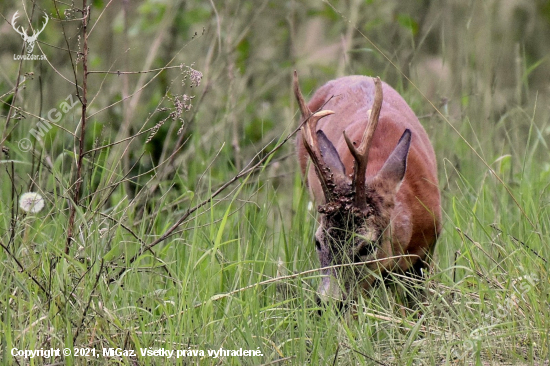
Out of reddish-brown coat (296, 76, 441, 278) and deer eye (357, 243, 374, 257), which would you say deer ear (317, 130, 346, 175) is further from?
deer eye (357, 243, 374, 257)

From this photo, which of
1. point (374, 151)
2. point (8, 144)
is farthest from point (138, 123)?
point (374, 151)

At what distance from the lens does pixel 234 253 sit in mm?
4336

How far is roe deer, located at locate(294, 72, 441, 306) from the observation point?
4043mm

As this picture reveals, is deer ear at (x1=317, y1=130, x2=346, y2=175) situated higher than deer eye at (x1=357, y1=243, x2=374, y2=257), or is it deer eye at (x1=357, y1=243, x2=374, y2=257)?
deer ear at (x1=317, y1=130, x2=346, y2=175)

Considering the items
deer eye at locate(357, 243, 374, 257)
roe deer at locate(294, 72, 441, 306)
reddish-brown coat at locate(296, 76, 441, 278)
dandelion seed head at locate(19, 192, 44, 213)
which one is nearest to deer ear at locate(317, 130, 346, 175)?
roe deer at locate(294, 72, 441, 306)

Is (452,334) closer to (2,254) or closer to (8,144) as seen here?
(2,254)

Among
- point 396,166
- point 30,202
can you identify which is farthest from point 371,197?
point 30,202

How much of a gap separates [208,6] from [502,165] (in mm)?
3794

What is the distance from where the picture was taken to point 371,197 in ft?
14.2

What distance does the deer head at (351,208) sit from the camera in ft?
13.3

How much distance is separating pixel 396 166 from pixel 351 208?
0.45 meters

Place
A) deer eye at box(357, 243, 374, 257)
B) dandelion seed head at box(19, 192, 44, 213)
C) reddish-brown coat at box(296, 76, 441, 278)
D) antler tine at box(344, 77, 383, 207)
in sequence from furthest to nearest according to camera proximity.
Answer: reddish-brown coat at box(296, 76, 441, 278)
deer eye at box(357, 243, 374, 257)
antler tine at box(344, 77, 383, 207)
dandelion seed head at box(19, 192, 44, 213)

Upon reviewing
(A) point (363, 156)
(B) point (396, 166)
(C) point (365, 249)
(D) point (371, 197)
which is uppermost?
(A) point (363, 156)

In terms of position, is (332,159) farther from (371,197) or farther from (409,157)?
(409,157)
